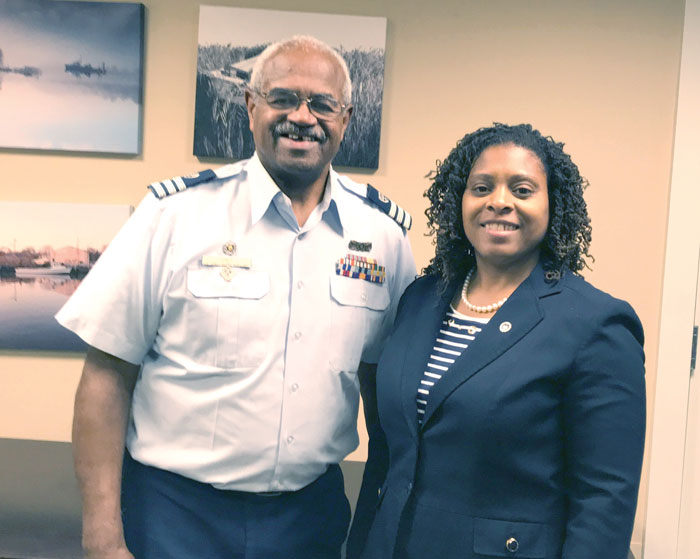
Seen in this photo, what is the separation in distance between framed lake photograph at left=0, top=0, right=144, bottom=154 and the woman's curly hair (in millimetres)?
1461

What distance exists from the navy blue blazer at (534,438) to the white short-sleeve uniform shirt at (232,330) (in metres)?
0.27

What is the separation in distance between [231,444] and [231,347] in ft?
0.64

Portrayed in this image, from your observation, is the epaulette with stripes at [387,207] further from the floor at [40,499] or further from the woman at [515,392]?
the floor at [40,499]

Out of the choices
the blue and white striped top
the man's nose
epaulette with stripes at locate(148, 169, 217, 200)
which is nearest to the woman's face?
the blue and white striped top

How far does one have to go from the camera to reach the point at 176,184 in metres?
1.49

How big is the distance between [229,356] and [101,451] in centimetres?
32

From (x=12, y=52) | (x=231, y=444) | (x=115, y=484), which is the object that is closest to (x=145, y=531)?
(x=115, y=484)

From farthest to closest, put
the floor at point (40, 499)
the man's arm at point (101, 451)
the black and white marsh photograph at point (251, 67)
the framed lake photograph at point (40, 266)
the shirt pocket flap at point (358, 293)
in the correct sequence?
the framed lake photograph at point (40, 266), the black and white marsh photograph at point (251, 67), the floor at point (40, 499), the shirt pocket flap at point (358, 293), the man's arm at point (101, 451)

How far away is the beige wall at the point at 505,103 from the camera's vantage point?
95.1 inches

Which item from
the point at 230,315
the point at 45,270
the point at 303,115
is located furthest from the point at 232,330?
the point at 45,270

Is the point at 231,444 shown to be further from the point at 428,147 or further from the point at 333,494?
the point at 428,147

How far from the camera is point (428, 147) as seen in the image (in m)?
2.47

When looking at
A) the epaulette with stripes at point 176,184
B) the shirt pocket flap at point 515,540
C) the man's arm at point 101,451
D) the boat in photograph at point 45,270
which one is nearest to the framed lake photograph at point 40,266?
the boat in photograph at point 45,270

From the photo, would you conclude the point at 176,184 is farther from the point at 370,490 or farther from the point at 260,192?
the point at 370,490
